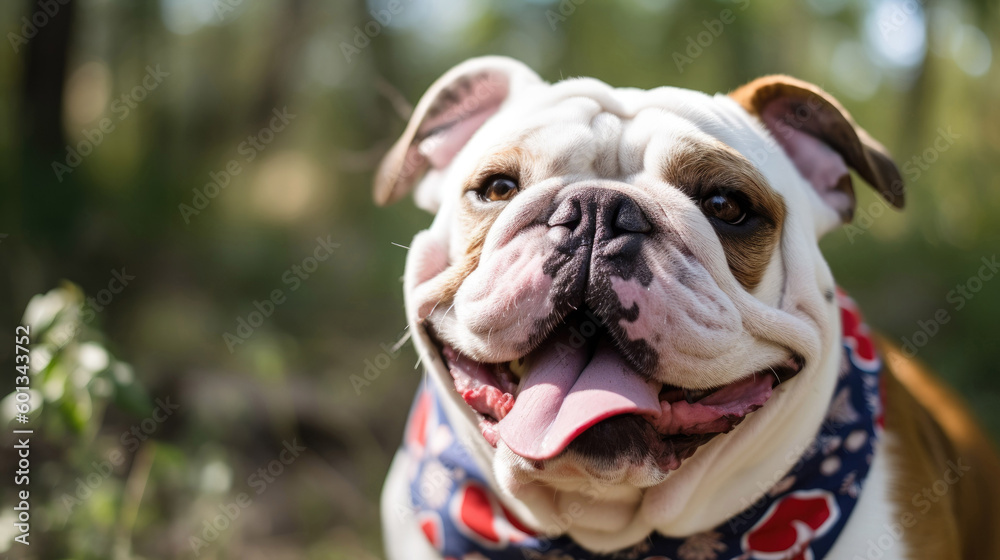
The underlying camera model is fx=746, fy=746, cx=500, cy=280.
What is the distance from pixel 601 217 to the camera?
1.86 m

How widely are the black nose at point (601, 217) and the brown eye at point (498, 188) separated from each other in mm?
297

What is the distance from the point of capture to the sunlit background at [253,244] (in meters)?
3.23

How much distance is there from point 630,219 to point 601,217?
0.07 meters

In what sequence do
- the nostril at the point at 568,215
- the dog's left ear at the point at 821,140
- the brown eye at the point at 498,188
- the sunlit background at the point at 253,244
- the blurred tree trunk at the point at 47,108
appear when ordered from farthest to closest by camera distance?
1. the blurred tree trunk at the point at 47,108
2. the sunlit background at the point at 253,244
3. the dog's left ear at the point at 821,140
4. the brown eye at the point at 498,188
5. the nostril at the point at 568,215

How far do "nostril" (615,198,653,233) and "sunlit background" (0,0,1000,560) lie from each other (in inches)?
50.1

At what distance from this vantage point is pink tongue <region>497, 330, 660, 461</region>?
1779 mm

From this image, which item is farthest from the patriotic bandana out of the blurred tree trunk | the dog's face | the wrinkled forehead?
A: the blurred tree trunk

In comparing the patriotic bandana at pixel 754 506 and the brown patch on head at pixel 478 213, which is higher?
the brown patch on head at pixel 478 213

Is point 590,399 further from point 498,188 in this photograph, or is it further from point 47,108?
point 47,108

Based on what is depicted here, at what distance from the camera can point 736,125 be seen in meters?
2.22

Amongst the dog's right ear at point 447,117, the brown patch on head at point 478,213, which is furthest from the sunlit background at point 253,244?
the brown patch on head at point 478,213

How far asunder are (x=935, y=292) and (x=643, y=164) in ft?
15.7

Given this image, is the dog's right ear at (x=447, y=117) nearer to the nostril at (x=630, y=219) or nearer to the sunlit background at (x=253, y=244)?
the sunlit background at (x=253, y=244)

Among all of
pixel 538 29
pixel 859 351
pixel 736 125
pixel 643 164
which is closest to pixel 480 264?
pixel 643 164
